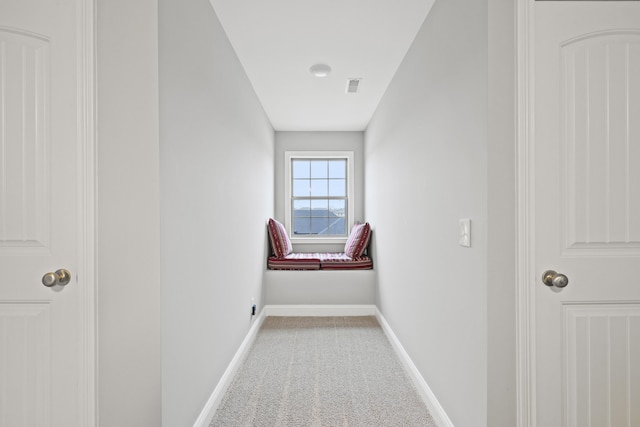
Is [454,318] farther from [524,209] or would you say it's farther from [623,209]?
[623,209]

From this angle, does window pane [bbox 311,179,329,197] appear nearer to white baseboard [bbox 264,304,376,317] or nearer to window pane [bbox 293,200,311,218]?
window pane [bbox 293,200,311,218]

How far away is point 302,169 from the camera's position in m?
5.32

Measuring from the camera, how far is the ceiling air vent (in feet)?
10.9

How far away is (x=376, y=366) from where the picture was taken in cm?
278

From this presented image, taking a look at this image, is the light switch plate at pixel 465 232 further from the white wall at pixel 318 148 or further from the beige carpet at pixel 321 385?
the white wall at pixel 318 148

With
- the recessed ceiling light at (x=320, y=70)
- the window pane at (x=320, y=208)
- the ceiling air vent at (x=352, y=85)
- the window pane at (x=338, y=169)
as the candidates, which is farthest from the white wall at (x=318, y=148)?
the recessed ceiling light at (x=320, y=70)

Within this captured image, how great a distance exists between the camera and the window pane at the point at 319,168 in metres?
5.32

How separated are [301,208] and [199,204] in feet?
11.4

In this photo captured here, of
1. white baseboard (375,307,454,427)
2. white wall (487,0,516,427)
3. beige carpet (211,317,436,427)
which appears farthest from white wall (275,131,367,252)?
white wall (487,0,516,427)

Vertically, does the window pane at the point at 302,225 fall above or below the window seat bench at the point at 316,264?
above

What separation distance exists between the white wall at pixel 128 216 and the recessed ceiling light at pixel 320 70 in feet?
5.68

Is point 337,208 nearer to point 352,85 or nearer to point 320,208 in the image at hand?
point 320,208

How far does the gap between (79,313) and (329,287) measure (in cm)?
310

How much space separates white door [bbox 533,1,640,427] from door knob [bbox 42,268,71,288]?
184cm
